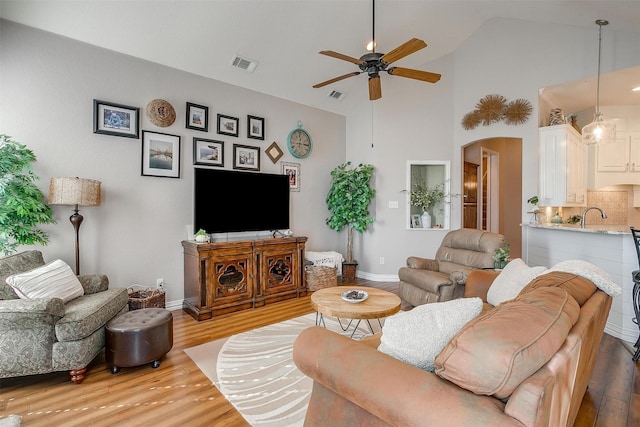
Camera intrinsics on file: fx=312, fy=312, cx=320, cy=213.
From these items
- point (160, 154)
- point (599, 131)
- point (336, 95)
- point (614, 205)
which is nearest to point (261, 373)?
point (160, 154)

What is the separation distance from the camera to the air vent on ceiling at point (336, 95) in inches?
203

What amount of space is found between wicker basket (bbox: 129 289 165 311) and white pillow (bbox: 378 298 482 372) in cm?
273

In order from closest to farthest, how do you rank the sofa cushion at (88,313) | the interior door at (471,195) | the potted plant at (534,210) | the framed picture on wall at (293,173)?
1. the sofa cushion at (88,313)
2. the potted plant at (534,210)
3. the framed picture on wall at (293,173)
4. the interior door at (471,195)

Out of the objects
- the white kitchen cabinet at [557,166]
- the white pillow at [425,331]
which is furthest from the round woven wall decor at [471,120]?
the white pillow at [425,331]

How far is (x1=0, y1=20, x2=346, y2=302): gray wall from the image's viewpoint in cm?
292

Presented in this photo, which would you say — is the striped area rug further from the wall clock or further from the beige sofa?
the wall clock

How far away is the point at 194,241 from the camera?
368cm

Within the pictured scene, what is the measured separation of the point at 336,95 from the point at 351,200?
5.87 ft

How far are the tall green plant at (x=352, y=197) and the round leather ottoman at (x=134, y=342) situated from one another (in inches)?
128

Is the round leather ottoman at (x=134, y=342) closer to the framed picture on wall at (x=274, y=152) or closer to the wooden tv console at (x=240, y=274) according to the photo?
the wooden tv console at (x=240, y=274)

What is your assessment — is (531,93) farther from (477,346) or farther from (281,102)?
(477,346)

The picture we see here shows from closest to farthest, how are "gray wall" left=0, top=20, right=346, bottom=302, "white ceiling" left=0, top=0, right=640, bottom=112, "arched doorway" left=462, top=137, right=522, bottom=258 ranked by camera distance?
"gray wall" left=0, top=20, right=346, bottom=302
"white ceiling" left=0, top=0, right=640, bottom=112
"arched doorway" left=462, top=137, right=522, bottom=258

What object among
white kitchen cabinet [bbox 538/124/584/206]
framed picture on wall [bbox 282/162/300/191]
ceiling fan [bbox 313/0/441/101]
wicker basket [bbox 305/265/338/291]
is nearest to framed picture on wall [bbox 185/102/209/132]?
framed picture on wall [bbox 282/162/300/191]

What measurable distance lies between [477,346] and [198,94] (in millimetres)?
4089
